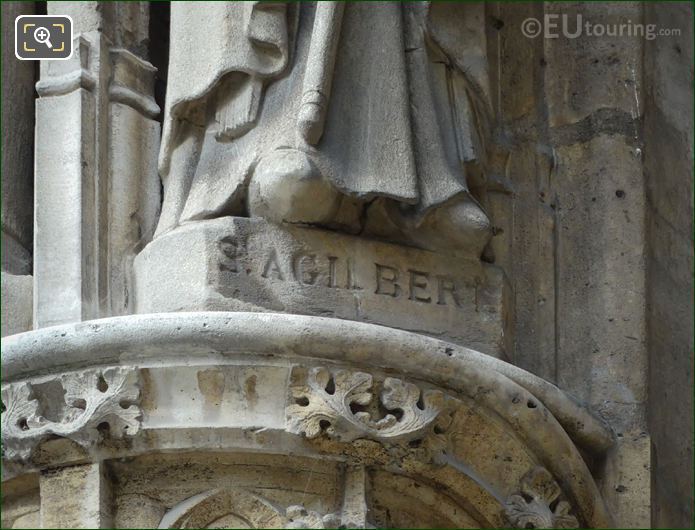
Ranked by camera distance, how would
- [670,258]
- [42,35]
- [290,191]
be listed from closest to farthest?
1. [290,191]
2. [42,35]
3. [670,258]

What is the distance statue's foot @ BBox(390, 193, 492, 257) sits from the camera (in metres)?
4.41

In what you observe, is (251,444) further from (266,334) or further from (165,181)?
(165,181)

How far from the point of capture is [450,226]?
4.43 meters

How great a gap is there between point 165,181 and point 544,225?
2.37ft

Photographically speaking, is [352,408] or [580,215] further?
[580,215]

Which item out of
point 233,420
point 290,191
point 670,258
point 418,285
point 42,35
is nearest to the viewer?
point 233,420

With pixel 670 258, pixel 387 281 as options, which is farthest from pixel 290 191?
pixel 670 258

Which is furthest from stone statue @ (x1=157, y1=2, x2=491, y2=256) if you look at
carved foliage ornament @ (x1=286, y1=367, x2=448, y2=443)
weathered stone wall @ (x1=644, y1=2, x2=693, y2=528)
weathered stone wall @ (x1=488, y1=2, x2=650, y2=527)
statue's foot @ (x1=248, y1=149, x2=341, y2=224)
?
weathered stone wall @ (x1=644, y1=2, x2=693, y2=528)

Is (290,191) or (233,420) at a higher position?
(290,191)

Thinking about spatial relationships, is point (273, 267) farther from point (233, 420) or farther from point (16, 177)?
point (16, 177)

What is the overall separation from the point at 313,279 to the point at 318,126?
0.86 ft

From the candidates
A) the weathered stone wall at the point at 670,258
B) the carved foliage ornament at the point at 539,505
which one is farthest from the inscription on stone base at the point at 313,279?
the weathered stone wall at the point at 670,258

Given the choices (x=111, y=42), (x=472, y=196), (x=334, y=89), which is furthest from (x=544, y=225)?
(x=111, y=42)

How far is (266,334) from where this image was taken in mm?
Result: 4109
